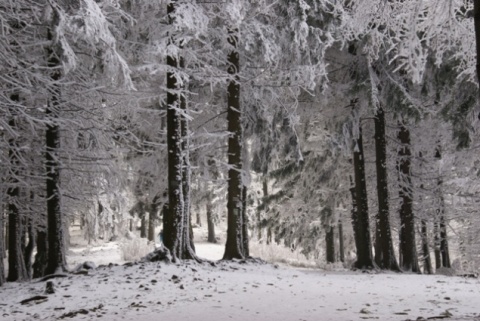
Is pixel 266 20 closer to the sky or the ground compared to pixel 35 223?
closer to the sky

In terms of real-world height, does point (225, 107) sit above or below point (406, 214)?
above

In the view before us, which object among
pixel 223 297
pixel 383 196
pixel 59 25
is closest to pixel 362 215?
pixel 383 196

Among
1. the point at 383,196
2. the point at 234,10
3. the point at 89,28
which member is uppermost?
the point at 234,10

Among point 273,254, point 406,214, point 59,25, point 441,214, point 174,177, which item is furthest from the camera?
point 273,254

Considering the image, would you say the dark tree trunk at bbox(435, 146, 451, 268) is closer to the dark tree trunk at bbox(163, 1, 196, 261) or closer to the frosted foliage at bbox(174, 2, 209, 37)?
the dark tree trunk at bbox(163, 1, 196, 261)

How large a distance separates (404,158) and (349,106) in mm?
2748

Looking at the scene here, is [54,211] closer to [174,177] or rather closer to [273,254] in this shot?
[174,177]

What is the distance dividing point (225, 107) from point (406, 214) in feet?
22.4

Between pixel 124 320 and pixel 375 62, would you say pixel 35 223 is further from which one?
pixel 375 62

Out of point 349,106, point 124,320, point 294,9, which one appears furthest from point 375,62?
point 124,320

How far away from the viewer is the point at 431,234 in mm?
21875

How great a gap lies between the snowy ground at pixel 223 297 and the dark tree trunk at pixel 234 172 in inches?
82.0

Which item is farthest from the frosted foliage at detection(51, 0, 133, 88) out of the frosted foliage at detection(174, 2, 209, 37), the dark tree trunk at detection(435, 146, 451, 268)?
the dark tree trunk at detection(435, 146, 451, 268)

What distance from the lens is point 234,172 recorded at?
40.6ft
